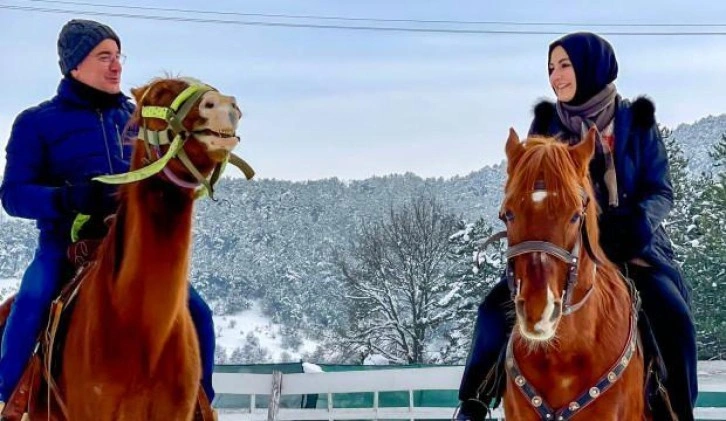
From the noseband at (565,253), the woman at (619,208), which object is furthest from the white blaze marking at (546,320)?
the woman at (619,208)

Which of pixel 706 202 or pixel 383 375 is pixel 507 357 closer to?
pixel 383 375

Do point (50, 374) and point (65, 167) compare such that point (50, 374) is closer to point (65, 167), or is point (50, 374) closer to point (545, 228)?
point (65, 167)

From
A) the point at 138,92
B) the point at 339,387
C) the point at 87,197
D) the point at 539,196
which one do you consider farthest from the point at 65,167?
the point at 339,387

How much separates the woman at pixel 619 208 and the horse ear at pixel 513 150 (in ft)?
2.63

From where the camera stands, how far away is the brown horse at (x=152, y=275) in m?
3.67

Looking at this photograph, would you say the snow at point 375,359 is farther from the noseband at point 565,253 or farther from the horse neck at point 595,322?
the noseband at point 565,253

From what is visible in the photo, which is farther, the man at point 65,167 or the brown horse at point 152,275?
the man at point 65,167

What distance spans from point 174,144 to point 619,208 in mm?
2356

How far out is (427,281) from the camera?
4931 centimetres

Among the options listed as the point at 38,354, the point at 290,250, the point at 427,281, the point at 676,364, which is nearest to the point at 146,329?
the point at 38,354

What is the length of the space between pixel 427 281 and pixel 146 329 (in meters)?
45.8

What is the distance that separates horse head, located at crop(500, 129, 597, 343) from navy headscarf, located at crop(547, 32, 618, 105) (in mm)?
972

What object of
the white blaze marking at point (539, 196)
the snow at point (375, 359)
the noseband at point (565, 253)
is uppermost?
the white blaze marking at point (539, 196)

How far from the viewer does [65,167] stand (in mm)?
4676
